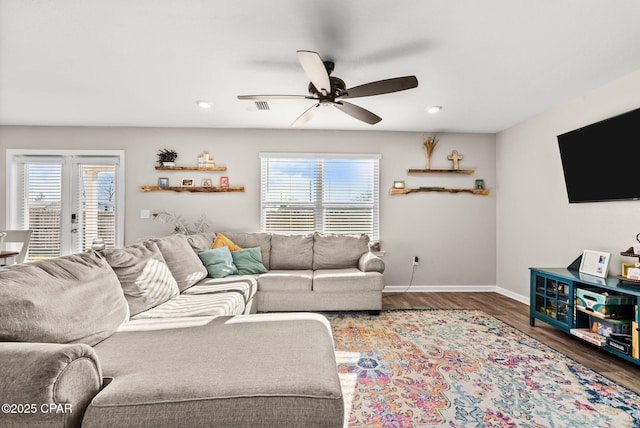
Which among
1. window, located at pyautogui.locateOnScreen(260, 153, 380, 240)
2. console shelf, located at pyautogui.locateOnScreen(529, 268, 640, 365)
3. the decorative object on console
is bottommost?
console shelf, located at pyautogui.locateOnScreen(529, 268, 640, 365)

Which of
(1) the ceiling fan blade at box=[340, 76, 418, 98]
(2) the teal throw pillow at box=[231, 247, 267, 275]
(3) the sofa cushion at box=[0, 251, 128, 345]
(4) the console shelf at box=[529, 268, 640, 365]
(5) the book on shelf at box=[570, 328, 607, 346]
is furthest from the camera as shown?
(2) the teal throw pillow at box=[231, 247, 267, 275]

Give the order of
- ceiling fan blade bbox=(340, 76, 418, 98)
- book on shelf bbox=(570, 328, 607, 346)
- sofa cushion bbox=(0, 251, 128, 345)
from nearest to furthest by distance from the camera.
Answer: sofa cushion bbox=(0, 251, 128, 345) < ceiling fan blade bbox=(340, 76, 418, 98) < book on shelf bbox=(570, 328, 607, 346)

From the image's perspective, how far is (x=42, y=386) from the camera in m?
0.97

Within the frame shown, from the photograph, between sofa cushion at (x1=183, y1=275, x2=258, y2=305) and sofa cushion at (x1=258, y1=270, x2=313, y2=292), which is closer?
sofa cushion at (x1=183, y1=275, x2=258, y2=305)

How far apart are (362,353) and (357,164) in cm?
289

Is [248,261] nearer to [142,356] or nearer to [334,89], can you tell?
[334,89]

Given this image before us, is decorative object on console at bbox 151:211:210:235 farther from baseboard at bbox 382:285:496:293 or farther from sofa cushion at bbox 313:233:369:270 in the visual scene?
baseboard at bbox 382:285:496:293

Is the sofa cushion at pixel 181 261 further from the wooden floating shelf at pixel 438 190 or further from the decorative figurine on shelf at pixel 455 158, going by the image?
the decorative figurine on shelf at pixel 455 158

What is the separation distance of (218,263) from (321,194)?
1.86 meters

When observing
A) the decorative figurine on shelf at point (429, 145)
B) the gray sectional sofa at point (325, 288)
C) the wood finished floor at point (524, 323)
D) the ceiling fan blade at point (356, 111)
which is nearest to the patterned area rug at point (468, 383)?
the wood finished floor at point (524, 323)

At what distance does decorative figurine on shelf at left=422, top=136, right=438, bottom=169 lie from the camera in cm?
470

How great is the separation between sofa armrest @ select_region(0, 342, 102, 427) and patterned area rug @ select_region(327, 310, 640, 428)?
131 cm

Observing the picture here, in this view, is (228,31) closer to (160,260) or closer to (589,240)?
(160,260)

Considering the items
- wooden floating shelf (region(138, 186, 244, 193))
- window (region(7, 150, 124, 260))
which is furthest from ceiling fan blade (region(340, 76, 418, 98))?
window (region(7, 150, 124, 260))
